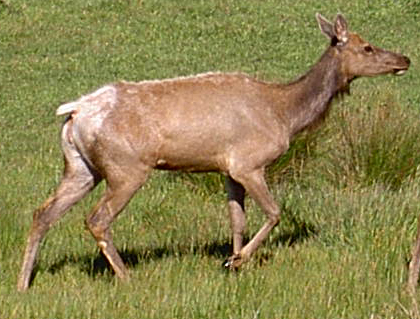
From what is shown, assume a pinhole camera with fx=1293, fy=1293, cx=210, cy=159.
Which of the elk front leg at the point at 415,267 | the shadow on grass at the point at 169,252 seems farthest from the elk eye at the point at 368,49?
the elk front leg at the point at 415,267

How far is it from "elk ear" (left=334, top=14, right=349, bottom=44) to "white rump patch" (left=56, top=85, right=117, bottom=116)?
1999mm

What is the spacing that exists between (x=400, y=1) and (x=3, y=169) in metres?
13.6

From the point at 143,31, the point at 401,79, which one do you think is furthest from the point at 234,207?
the point at 143,31

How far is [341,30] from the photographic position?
10.3 metres

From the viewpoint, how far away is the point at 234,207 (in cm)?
995

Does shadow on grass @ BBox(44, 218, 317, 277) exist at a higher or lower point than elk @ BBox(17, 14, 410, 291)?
lower

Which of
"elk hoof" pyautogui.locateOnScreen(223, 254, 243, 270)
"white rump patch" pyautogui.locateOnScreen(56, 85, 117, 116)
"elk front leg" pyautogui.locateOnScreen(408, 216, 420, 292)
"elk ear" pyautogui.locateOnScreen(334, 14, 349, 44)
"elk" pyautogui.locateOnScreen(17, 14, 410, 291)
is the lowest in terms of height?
"elk hoof" pyautogui.locateOnScreen(223, 254, 243, 270)

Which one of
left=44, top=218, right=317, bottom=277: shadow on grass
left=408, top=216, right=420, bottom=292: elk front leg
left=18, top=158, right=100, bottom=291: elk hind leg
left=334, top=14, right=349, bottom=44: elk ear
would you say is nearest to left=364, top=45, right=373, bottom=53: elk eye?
left=334, top=14, right=349, bottom=44: elk ear

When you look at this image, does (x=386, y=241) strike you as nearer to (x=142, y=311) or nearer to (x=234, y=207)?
(x=234, y=207)

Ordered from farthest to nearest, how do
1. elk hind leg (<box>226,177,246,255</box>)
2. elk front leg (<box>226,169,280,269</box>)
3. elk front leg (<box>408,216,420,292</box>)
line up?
elk hind leg (<box>226,177,246,255</box>)
elk front leg (<box>226,169,280,269</box>)
elk front leg (<box>408,216,420,292</box>)

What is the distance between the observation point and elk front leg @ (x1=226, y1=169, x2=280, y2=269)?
9.52 metres

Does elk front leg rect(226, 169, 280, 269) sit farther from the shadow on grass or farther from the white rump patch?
the white rump patch

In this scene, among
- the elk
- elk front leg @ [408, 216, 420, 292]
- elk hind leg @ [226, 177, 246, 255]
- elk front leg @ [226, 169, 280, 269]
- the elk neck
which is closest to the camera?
elk front leg @ [408, 216, 420, 292]

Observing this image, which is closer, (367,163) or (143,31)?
(367,163)
